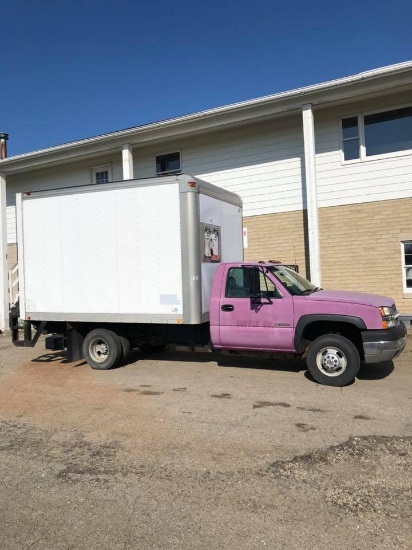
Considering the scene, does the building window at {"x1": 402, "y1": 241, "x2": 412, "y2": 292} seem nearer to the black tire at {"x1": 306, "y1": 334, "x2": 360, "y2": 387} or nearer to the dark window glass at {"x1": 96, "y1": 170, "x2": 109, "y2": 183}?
the black tire at {"x1": 306, "y1": 334, "x2": 360, "y2": 387}

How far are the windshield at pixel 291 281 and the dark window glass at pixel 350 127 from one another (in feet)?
18.1

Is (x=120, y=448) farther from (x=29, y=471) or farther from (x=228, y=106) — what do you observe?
(x=228, y=106)

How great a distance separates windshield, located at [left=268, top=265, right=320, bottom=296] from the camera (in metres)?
7.54

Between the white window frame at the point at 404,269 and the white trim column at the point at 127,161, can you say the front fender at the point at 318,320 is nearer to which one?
the white window frame at the point at 404,269

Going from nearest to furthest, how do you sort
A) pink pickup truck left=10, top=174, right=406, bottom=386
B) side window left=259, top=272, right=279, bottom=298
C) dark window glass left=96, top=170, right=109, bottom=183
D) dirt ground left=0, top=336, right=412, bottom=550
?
dirt ground left=0, top=336, right=412, bottom=550
pink pickup truck left=10, top=174, right=406, bottom=386
side window left=259, top=272, right=279, bottom=298
dark window glass left=96, top=170, right=109, bottom=183

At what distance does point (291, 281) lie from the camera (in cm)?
777

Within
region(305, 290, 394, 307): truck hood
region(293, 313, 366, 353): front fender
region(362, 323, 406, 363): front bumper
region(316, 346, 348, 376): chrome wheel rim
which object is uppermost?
region(305, 290, 394, 307): truck hood

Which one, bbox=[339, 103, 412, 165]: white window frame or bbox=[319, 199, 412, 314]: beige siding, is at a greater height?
bbox=[339, 103, 412, 165]: white window frame

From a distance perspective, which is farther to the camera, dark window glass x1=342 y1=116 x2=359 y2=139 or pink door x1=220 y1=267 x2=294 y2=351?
dark window glass x1=342 y1=116 x2=359 y2=139

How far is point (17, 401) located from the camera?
6738 millimetres

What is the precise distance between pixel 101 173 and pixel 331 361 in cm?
1156

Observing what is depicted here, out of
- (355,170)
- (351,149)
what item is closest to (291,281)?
(355,170)

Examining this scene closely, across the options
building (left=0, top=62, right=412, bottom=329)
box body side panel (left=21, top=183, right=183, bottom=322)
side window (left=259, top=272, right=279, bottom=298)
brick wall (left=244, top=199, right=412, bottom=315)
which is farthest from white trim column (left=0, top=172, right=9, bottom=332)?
side window (left=259, top=272, right=279, bottom=298)

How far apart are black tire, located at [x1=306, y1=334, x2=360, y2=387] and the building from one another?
4.76 meters
